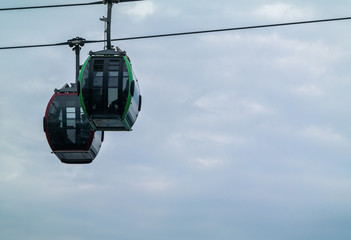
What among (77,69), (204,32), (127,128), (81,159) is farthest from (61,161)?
(204,32)

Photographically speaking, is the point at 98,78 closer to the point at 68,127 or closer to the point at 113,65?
the point at 113,65

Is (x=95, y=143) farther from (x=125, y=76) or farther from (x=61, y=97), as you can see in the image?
(x=125, y=76)

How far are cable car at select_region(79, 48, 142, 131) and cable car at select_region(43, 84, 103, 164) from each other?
16.0 feet

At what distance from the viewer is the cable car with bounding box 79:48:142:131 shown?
27.6 m

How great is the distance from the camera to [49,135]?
3288 cm

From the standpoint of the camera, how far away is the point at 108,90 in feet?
91.4

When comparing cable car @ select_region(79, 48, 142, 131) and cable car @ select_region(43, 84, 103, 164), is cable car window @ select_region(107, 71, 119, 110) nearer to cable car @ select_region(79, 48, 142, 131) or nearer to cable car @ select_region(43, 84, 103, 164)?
cable car @ select_region(79, 48, 142, 131)

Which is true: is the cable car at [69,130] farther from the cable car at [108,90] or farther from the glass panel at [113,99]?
the glass panel at [113,99]

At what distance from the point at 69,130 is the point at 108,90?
18.2 feet

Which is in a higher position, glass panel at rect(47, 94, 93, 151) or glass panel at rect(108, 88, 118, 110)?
glass panel at rect(47, 94, 93, 151)

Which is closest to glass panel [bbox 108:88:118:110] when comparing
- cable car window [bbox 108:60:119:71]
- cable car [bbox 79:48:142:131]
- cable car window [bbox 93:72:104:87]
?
cable car [bbox 79:48:142:131]

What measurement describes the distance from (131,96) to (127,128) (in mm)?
Result: 1140

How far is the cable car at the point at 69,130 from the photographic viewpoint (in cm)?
3259

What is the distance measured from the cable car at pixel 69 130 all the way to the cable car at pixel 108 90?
4.87 metres
